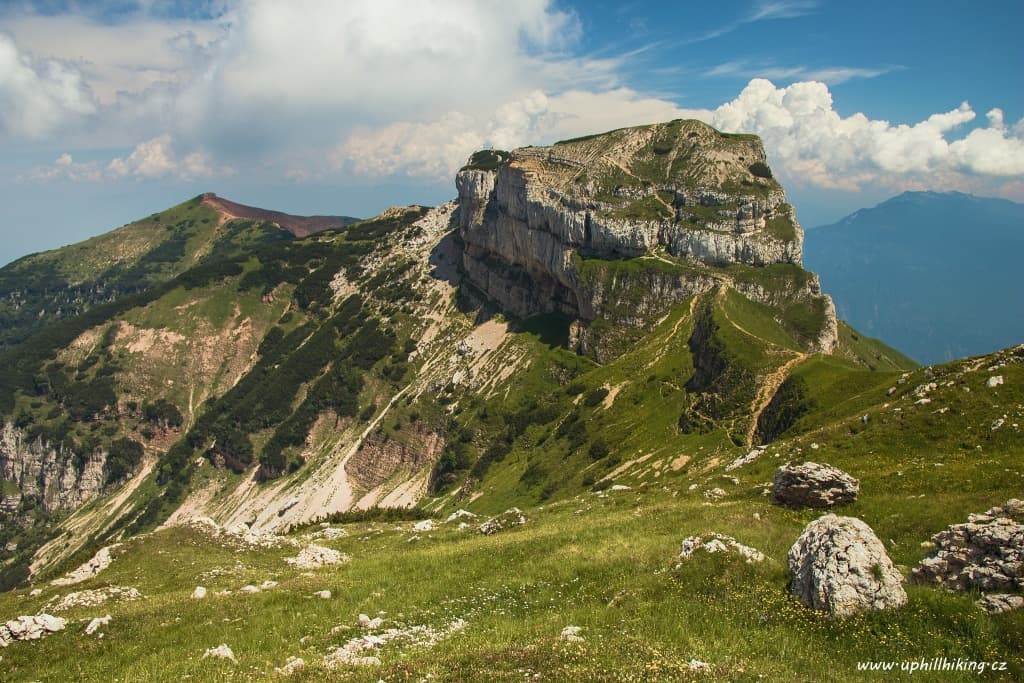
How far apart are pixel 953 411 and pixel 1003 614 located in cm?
3075

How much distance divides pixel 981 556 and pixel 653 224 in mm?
154044

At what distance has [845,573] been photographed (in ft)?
62.4

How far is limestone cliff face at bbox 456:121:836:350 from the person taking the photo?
15475cm

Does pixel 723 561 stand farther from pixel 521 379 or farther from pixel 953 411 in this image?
pixel 521 379

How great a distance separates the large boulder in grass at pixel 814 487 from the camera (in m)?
32.1

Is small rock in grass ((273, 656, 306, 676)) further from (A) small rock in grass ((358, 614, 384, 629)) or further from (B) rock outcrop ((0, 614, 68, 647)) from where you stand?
(B) rock outcrop ((0, 614, 68, 647))

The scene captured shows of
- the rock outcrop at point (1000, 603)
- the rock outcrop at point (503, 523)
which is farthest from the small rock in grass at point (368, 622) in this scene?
the rock outcrop at point (1000, 603)

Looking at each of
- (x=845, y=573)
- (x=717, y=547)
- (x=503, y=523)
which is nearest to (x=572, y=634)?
(x=717, y=547)

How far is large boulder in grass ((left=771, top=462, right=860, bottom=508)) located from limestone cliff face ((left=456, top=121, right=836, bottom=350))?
114 meters

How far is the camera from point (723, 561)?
2277cm

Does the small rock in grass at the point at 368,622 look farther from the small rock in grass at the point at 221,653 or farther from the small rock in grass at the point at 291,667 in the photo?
the small rock in grass at the point at 221,653

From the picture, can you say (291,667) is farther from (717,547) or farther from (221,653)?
(717,547)

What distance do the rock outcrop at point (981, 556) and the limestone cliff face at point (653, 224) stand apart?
12615 cm

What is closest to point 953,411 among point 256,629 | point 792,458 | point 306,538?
point 792,458
